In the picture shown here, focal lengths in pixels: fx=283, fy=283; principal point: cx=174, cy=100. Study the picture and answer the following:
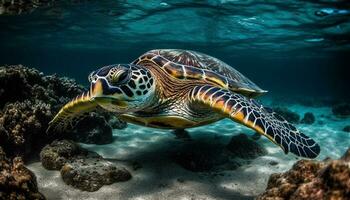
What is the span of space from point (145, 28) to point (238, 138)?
19784 millimetres

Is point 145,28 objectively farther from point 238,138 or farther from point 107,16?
point 238,138

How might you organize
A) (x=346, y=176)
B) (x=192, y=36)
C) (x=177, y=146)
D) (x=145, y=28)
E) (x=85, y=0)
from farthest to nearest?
(x=192, y=36) → (x=145, y=28) → (x=85, y=0) → (x=177, y=146) → (x=346, y=176)

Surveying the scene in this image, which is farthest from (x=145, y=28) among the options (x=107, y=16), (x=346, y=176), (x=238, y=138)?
(x=346, y=176)

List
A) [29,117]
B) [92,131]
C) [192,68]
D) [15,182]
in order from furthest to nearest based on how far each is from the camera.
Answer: [92,131]
[192,68]
[29,117]
[15,182]

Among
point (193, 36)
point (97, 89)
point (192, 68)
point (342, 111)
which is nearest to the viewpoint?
point (97, 89)

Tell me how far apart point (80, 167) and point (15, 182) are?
1121 mm

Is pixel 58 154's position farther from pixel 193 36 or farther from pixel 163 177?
pixel 193 36

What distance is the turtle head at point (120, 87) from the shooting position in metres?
3.47

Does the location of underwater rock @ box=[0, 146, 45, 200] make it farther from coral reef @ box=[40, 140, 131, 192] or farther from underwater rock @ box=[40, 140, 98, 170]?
underwater rock @ box=[40, 140, 98, 170]

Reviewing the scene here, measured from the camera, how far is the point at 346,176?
1.87 meters

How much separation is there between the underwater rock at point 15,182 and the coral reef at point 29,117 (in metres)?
1.32

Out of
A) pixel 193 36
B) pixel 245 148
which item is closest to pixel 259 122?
pixel 245 148

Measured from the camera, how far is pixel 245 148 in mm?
5766

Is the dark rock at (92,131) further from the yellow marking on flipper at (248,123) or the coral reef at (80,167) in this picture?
the yellow marking on flipper at (248,123)
